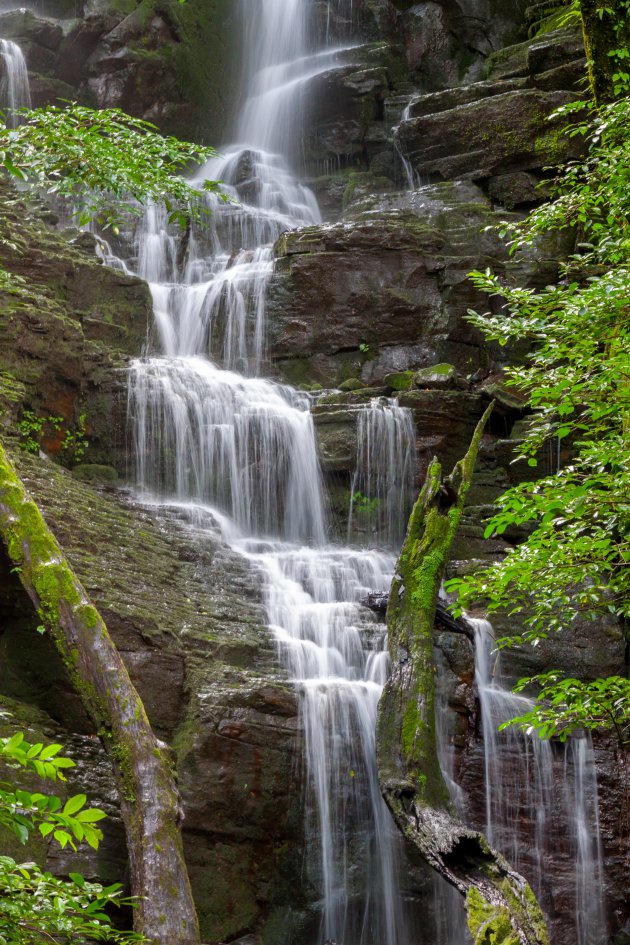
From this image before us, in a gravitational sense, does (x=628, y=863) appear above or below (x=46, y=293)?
below

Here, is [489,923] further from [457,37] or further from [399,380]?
[457,37]

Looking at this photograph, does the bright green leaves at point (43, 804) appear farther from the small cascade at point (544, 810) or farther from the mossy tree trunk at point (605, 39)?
the mossy tree trunk at point (605, 39)

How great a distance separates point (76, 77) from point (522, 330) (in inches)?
805

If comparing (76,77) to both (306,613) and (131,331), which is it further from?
(306,613)

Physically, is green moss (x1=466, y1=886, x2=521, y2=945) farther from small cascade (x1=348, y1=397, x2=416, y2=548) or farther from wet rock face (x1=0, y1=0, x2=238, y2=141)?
wet rock face (x1=0, y1=0, x2=238, y2=141)

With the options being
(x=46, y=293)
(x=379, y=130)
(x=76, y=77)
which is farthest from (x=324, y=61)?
(x=46, y=293)

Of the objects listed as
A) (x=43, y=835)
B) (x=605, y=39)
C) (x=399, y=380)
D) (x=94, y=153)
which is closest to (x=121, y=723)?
(x=43, y=835)

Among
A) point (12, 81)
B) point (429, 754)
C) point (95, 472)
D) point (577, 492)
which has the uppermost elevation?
point (12, 81)

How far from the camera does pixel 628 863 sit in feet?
28.5

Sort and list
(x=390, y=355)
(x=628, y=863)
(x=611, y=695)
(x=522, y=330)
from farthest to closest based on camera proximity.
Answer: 1. (x=390, y=355)
2. (x=628, y=863)
3. (x=522, y=330)
4. (x=611, y=695)

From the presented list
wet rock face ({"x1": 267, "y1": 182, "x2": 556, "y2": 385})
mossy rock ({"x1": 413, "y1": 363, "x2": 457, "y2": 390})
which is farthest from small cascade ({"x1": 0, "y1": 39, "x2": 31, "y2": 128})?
mossy rock ({"x1": 413, "y1": 363, "x2": 457, "y2": 390})

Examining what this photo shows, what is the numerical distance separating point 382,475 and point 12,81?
15.6 meters

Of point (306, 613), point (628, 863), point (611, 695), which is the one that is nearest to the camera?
point (611, 695)

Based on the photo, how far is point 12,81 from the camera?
21406 millimetres
